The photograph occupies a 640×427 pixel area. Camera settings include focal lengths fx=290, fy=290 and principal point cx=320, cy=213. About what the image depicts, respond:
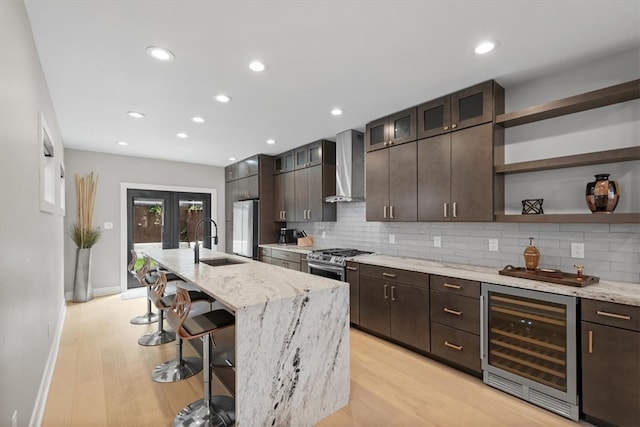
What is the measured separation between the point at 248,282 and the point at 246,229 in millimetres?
3485

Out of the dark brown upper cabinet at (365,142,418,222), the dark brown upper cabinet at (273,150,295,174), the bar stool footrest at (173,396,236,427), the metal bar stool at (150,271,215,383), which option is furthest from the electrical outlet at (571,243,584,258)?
the dark brown upper cabinet at (273,150,295,174)

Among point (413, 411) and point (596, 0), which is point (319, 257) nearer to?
point (413, 411)

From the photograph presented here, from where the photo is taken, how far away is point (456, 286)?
2.55m

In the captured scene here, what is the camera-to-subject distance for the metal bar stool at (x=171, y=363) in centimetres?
239

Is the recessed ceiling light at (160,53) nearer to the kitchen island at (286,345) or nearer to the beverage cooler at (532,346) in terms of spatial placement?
the kitchen island at (286,345)

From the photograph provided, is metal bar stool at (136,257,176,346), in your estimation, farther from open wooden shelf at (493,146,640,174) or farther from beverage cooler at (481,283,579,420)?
open wooden shelf at (493,146,640,174)

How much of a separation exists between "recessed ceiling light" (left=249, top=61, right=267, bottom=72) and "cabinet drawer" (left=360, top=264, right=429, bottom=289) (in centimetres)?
227

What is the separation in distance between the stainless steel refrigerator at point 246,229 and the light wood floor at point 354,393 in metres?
2.41

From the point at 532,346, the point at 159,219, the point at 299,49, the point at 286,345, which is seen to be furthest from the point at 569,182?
the point at 159,219

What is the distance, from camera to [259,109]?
3.22 meters

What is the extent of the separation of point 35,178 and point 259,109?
2.00 m

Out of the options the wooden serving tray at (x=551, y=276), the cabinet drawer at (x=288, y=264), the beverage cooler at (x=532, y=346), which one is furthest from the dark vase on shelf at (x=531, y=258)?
the cabinet drawer at (x=288, y=264)

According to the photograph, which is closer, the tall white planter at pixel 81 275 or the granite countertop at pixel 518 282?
the granite countertop at pixel 518 282

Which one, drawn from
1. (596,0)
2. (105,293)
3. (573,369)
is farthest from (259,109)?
(105,293)
